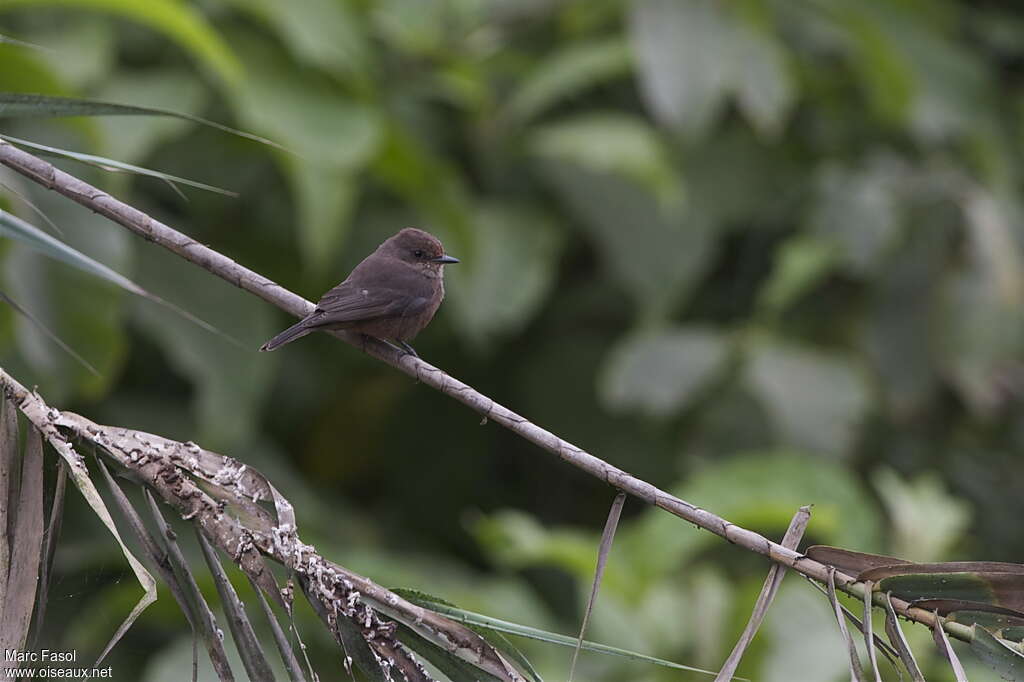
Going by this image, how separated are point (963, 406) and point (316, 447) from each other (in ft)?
11.3

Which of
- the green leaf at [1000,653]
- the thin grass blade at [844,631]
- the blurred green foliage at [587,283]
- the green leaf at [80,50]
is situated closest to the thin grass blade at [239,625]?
the thin grass blade at [844,631]

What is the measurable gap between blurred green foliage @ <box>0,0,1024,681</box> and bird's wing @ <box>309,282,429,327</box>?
1.27 meters

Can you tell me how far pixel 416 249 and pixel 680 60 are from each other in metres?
2.24

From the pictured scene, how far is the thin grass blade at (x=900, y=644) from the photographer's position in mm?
1766

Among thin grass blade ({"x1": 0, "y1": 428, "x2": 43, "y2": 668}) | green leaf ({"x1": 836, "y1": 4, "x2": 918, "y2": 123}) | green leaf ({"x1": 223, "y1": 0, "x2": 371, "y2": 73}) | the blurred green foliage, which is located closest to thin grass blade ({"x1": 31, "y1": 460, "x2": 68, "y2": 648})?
thin grass blade ({"x1": 0, "y1": 428, "x2": 43, "y2": 668})

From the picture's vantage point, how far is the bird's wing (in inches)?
133

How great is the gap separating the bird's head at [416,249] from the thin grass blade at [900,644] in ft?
8.09

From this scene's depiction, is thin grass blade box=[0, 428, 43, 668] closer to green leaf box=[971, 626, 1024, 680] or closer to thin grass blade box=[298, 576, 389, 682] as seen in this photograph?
thin grass blade box=[298, 576, 389, 682]

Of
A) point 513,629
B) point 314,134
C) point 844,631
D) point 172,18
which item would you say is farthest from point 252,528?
point 314,134

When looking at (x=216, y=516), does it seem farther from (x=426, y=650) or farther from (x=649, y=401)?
(x=649, y=401)

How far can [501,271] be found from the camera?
562 centimetres

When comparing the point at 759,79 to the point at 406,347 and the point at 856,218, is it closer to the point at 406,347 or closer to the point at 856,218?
the point at 856,218

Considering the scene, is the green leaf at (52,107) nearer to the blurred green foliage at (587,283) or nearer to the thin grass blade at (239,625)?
the thin grass blade at (239,625)

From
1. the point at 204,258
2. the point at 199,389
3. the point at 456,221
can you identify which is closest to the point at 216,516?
the point at 204,258
